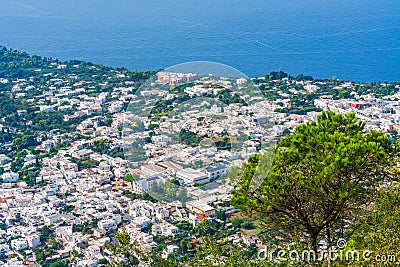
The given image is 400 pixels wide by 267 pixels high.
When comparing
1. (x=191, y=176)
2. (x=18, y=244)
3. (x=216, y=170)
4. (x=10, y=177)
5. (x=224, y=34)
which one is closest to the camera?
(x=216, y=170)

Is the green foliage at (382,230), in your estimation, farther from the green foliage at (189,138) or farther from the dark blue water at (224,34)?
the dark blue water at (224,34)

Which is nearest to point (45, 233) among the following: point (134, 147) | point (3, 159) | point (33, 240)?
point (33, 240)

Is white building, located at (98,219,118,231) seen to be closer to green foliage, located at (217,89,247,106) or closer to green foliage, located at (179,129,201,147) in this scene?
green foliage, located at (179,129,201,147)

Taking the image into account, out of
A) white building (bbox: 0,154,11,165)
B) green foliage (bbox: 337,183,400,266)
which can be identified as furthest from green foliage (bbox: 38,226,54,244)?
green foliage (bbox: 337,183,400,266)

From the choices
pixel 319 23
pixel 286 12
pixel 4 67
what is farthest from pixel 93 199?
pixel 286 12

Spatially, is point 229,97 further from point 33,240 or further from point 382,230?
point 33,240

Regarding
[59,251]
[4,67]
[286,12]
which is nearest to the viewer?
[59,251]

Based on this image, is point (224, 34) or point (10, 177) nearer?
point (10, 177)

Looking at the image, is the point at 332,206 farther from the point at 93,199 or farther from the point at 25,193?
the point at 25,193
